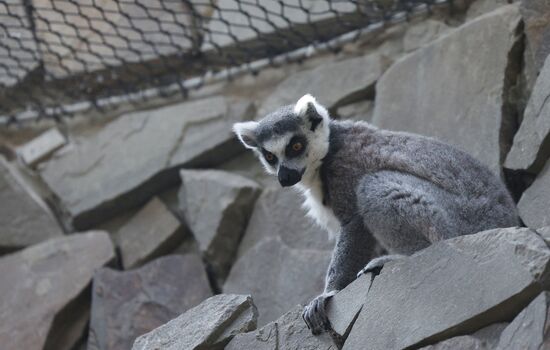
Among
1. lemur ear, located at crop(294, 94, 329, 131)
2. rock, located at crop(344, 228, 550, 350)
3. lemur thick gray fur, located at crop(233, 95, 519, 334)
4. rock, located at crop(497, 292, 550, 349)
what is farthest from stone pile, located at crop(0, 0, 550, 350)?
lemur ear, located at crop(294, 94, 329, 131)

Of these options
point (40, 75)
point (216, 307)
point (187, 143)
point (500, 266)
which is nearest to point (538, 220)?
point (500, 266)

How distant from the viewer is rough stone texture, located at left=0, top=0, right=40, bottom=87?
6828mm

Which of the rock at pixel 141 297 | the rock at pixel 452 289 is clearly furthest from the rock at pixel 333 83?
the rock at pixel 452 289

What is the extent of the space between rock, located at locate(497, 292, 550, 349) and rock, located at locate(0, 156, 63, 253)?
191 inches

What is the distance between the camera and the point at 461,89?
619cm

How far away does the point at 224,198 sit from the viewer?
698 cm

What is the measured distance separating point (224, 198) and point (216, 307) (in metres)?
2.37

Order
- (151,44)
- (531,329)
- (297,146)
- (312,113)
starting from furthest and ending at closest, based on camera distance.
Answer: (151,44)
(312,113)
(297,146)
(531,329)

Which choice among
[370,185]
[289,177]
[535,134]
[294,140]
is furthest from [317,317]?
[535,134]

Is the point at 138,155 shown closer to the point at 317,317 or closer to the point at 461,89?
the point at 461,89

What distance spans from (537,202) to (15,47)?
14.0ft

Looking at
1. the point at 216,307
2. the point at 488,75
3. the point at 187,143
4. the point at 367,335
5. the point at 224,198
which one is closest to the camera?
the point at 367,335

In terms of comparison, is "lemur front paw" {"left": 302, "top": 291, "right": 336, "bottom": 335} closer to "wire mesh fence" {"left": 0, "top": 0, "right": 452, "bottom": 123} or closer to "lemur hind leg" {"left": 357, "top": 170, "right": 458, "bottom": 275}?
"lemur hind leg" {"left": 357, "top": 170, "right": 458, "bottom": 275}

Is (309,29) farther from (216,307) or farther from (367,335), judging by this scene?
(367,335)
